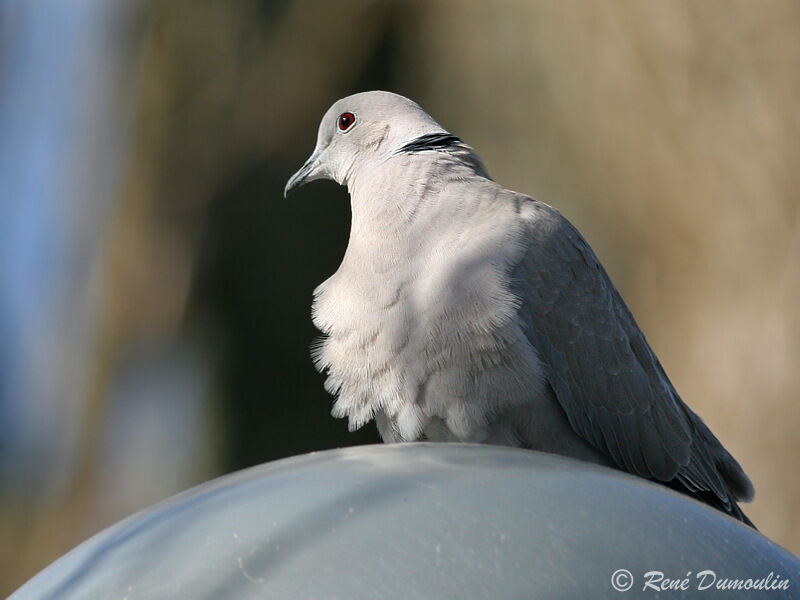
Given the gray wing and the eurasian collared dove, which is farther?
the gray wing

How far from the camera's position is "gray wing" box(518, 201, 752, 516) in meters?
3.37

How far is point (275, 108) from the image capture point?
A: 849 centimetres

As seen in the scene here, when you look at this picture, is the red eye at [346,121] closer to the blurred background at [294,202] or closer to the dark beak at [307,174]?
the dark beak at [307,174]

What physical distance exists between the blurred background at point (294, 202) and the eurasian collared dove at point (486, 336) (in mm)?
2819

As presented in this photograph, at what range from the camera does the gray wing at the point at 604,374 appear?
132 inches

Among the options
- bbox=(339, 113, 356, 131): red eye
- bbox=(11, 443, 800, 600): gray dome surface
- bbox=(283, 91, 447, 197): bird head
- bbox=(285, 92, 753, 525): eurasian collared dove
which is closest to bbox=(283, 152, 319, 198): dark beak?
bbox=(283, 91, 447, 197): bird head

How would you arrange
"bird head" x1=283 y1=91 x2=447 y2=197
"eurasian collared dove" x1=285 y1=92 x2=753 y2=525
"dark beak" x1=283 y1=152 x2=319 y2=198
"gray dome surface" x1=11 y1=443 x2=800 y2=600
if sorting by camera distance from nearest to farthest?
"gray dome surface" x1=11 y1=443 x2=800 y2=600 < "eurasian collared dove" x1=285 y1=92 x2=753 y2=525 < "bird head" x1=283 y1=91 x2=447 y2=197 < "dark beak" x1=283 y1=152 x2=319 y2=198

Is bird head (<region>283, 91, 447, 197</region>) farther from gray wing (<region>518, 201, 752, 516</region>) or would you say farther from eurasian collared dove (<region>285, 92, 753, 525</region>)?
gray wing (<region>518, 201, 752, 516</region>)

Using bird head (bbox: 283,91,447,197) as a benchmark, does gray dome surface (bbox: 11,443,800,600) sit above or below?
below

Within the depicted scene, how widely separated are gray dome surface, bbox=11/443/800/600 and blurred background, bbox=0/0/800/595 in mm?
4739

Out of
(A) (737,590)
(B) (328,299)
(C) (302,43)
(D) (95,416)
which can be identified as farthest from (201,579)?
(C) (302,43)

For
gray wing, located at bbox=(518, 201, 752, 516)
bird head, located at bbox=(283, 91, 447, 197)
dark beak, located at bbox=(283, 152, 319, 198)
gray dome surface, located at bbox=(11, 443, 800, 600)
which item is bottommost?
gray wing, located at bbox=(518, 201, 752, 516)

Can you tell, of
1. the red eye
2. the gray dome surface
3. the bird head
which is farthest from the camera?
the red eye

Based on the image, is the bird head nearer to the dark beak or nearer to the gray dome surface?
the dark beak
